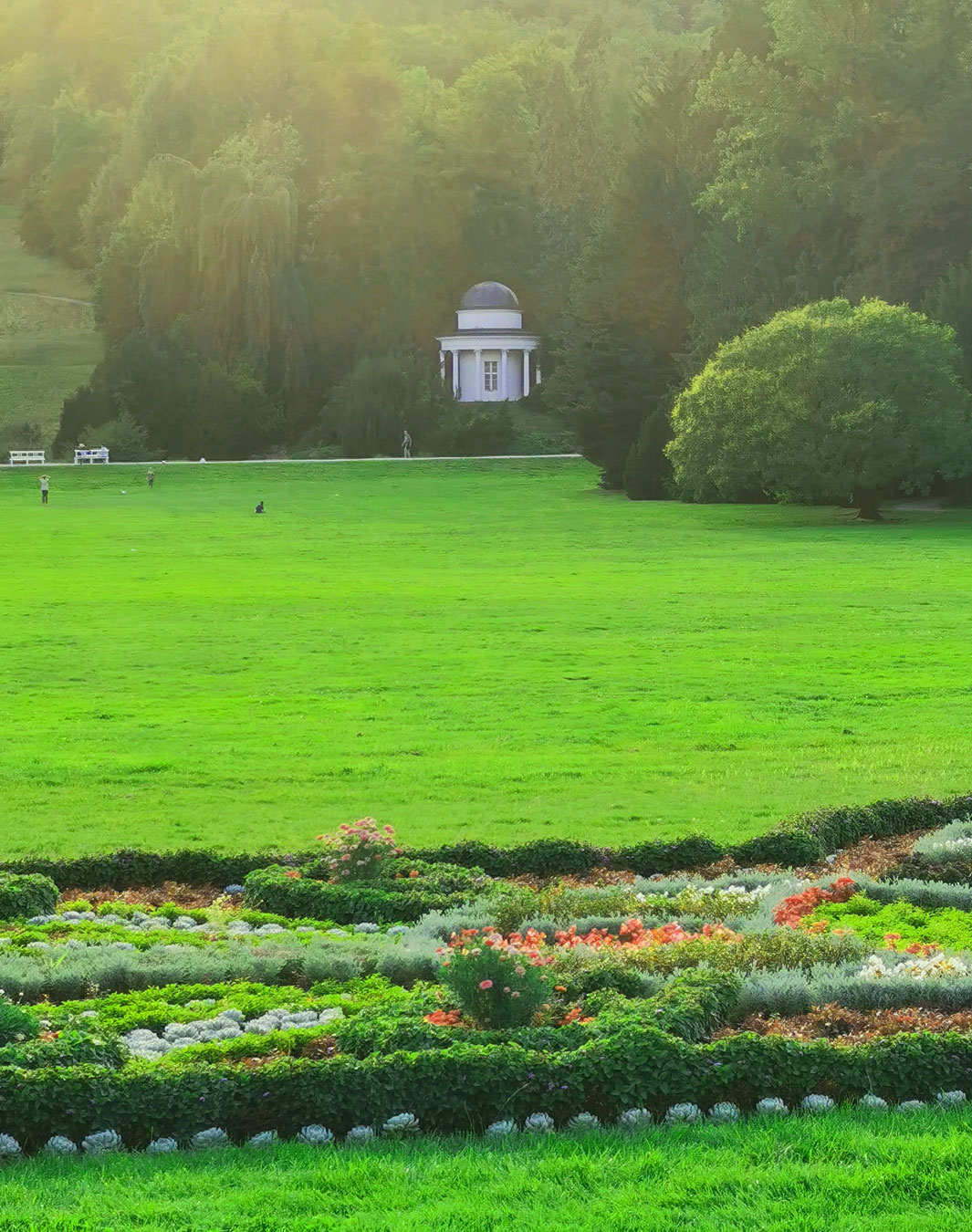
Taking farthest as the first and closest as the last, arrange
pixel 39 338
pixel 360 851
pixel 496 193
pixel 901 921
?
pixel 39 338 < pixel 496 193 < pixel 360 851 < pixel 901 921

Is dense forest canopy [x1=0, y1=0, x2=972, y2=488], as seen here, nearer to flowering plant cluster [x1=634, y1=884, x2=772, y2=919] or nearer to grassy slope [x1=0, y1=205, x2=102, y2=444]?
grassy slope [x1=0, y1=205, x2=102, y2=444]

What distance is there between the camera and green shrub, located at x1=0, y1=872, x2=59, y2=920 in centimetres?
1059

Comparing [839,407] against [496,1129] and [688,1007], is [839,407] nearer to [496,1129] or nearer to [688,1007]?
[688,1007]

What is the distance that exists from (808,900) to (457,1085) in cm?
399

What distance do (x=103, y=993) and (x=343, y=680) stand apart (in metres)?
12.1

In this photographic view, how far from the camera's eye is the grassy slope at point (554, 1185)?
19.1 ft

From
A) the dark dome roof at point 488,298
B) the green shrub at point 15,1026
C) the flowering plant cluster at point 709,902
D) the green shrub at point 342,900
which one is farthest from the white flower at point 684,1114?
the dark dome roof at point 488,298

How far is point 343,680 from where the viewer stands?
20.9 m

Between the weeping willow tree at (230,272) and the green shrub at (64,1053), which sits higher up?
the weeping willow tree at (230,272)

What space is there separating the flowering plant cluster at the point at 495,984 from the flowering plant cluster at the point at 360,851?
3.26 metres

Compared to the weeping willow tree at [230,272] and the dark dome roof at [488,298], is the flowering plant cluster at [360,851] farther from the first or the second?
the dark dome roof at [488,298]

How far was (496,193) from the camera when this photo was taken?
311 ft

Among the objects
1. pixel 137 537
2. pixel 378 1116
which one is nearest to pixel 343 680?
pixel 378 1116

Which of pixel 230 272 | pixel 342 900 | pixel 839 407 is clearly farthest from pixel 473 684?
pixel 230 272
